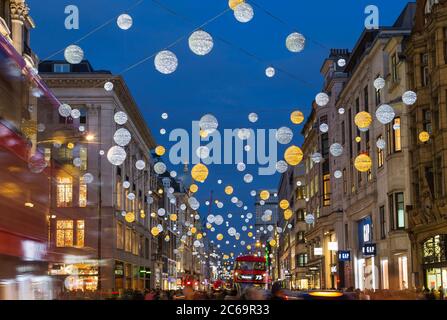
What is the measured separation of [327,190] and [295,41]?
161 ft

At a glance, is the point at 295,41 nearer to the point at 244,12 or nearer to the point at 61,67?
the point at 244,12

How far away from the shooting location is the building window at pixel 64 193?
66.6 m

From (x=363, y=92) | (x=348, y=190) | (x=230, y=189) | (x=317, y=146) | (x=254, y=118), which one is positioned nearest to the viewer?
(x=254, y=118)

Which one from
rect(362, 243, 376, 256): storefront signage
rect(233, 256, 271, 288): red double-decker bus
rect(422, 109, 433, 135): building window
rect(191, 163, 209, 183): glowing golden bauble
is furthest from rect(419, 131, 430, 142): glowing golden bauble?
rect(233, 256, 271, 288): red double-decker bus

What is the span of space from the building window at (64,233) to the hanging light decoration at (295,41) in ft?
160

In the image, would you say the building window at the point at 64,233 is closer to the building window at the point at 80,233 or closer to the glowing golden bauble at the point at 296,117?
the building window at the point at 80,233

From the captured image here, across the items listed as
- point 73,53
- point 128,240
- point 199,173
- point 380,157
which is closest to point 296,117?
point 199,173

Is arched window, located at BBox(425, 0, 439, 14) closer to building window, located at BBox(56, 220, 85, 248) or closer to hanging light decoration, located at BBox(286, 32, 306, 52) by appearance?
hanging light decoration, located at BBox(286, 32, 306, 52)

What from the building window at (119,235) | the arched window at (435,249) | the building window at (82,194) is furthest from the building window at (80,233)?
the arched window at (435,249)

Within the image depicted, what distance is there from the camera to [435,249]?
3522 centimetres
